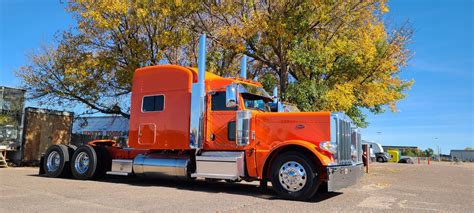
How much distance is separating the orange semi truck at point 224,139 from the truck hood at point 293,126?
2 cm

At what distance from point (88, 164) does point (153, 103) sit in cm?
304

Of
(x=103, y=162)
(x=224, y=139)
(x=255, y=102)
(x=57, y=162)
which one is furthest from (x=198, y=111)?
(x=57, y=162)

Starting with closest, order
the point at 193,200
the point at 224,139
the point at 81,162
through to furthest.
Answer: the point at 193,200 → the point at 224,139 → the point at 81,162

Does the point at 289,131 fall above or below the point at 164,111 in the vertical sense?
below

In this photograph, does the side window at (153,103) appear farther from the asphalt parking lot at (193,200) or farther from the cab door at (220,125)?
the asphalt parking lot at (193,200)

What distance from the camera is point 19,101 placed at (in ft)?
66.7

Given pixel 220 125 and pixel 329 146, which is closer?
pixel 329 146

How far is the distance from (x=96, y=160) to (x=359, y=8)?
12.4 m

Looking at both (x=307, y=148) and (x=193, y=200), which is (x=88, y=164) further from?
(x=307, y=148)

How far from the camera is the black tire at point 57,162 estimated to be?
42.8 ft

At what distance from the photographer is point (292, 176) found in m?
9.12

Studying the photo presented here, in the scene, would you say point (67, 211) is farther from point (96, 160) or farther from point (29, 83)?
point (29, 83)

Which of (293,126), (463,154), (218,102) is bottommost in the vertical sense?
(293,126)

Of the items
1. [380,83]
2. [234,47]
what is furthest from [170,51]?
[380,83]
